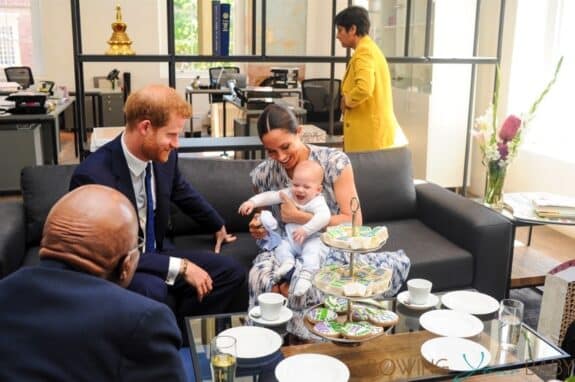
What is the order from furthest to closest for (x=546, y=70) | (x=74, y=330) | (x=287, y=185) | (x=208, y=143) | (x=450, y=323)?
(x=546, y=70) < (x=208, y=143) < (x=287, y=185) < (x=450, y=323) < (x=74, y=330)

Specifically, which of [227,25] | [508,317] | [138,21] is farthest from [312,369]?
[138,21]

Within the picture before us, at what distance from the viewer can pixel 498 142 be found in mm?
3070

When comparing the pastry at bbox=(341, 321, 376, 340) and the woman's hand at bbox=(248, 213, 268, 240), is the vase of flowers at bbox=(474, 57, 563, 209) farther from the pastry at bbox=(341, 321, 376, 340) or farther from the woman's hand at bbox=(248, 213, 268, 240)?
the pastry at bbox=(341, 321, 376, 340)

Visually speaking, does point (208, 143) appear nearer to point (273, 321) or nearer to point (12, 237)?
point (12, 237)

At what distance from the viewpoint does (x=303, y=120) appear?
6152mm

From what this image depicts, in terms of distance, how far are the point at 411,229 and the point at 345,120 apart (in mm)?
960

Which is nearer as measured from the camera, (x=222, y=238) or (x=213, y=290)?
(x=213, y=290)

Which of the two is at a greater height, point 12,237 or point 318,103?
point 318,103

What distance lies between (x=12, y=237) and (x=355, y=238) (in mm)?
1518

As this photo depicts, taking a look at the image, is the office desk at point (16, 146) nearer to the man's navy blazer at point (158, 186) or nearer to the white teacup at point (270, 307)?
the man's navy blazer at point (158, 186)

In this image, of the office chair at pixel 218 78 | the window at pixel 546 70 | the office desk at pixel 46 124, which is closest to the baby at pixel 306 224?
the window at pixel 546 70

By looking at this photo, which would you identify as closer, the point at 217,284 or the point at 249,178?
the point at 217,284

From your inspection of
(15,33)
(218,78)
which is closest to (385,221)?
(218,78)

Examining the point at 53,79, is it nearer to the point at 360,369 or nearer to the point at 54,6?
the point at 54,6
